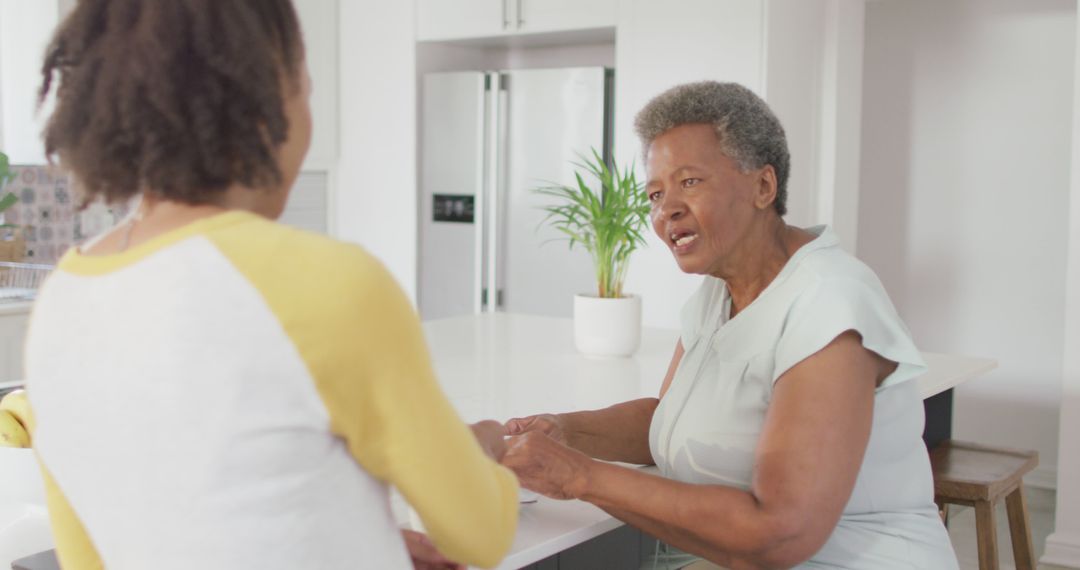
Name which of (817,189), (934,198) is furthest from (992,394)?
(817,189)

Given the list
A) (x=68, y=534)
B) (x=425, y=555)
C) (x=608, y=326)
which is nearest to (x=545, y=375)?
(x=608, y=326)

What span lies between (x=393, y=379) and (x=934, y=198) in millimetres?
4002

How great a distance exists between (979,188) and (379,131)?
2416 millimetres

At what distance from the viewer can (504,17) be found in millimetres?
4449

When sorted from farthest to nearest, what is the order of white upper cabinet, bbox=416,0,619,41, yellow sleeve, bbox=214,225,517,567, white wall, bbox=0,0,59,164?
white upper cabinet, bbox=416,0,619,41 → white wall, bbox=0,0,59,164 → yellow sleeve, bbox=214,225,517,567

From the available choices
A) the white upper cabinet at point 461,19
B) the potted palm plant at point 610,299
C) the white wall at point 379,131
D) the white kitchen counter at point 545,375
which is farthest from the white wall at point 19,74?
the potted palm plant at point 610,299

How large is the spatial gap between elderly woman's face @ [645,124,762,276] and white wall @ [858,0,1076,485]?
2.97m

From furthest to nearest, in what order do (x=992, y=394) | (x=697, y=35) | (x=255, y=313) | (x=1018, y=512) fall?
(x=992, y=394) < (x=697, y=35) < (x=1018, y=512) < (x=255, y=313)

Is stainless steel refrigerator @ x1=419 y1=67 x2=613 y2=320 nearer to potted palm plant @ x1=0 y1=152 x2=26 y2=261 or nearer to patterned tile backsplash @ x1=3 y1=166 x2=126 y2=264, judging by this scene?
patterned tile backsplash @ x1=3 y1=166 x2=126 y2=264

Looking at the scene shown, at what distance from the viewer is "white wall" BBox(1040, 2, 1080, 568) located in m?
3.44

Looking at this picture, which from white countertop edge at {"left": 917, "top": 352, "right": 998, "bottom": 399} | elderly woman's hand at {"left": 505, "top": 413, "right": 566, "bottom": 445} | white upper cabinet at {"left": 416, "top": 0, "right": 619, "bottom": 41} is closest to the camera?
elderly woman's hand at {"left": 505, "top": 413, "right": 566, "bottom": 445}

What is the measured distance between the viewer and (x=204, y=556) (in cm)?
79

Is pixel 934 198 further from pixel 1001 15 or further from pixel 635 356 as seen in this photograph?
pixel 635 356

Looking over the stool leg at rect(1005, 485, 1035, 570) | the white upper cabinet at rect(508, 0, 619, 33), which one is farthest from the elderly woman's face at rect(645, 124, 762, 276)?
the white upper cabinet at rect(508, 0, 619, 33)
